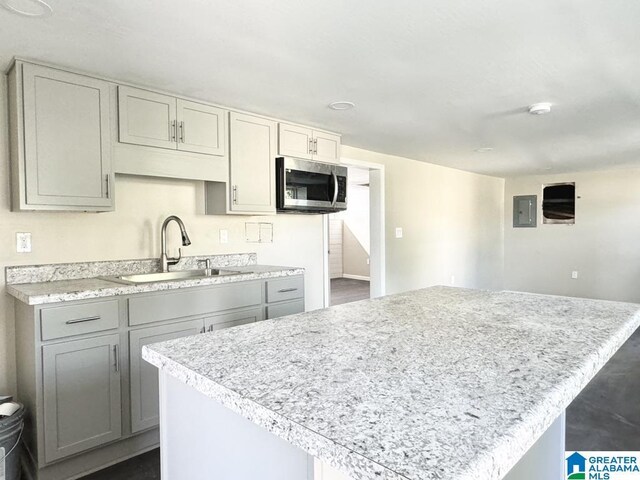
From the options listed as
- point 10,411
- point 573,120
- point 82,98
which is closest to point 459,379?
point 10,411

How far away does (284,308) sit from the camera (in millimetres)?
2893

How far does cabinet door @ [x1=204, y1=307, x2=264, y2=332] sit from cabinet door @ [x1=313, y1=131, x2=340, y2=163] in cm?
150

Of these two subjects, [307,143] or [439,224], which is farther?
[439,224]

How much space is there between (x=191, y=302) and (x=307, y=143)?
5.67 feet

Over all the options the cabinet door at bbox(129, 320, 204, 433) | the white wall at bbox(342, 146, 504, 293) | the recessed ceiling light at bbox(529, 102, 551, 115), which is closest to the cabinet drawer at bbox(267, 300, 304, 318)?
the cabinet door at bbox(129, 320, 204, 433)

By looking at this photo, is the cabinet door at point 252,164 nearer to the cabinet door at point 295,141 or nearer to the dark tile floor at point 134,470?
the cabinet door at point 295,141

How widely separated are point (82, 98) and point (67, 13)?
0.68 metres

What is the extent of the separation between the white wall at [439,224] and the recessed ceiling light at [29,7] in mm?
2907

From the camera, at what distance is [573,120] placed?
3.34m

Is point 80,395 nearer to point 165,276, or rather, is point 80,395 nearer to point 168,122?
point 165,276

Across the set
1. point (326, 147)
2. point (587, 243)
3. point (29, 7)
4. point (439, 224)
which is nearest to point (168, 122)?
point (29, 7)

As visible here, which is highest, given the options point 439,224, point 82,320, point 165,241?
point 439,224

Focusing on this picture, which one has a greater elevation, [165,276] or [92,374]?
[165,276]

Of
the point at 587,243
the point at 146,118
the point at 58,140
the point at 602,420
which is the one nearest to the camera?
the point at 58,140
